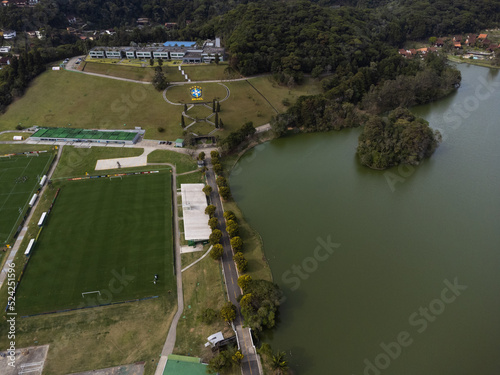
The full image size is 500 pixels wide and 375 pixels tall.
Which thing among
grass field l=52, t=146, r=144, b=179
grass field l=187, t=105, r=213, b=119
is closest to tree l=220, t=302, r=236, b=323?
grass field l=52, t=146, r=144, b=179

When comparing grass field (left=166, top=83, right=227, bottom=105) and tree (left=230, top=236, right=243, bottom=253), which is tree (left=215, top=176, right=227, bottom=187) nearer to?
tree (left=230, top=236, right=243, bottom=253)

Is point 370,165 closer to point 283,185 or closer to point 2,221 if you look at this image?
point 283,185

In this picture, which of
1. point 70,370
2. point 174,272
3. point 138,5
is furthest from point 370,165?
point 138,5

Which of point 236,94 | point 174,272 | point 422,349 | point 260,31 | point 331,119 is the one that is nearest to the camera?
point 422,349

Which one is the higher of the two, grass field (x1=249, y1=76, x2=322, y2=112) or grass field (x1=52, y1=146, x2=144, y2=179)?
grass field (x1=249, y1=76, x2=322, y2=112)

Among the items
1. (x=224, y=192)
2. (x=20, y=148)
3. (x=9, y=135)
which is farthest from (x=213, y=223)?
(x=9, y=135)

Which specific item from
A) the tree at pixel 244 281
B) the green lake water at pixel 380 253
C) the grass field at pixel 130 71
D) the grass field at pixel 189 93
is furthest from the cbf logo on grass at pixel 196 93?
the tree at pixel 244 281
